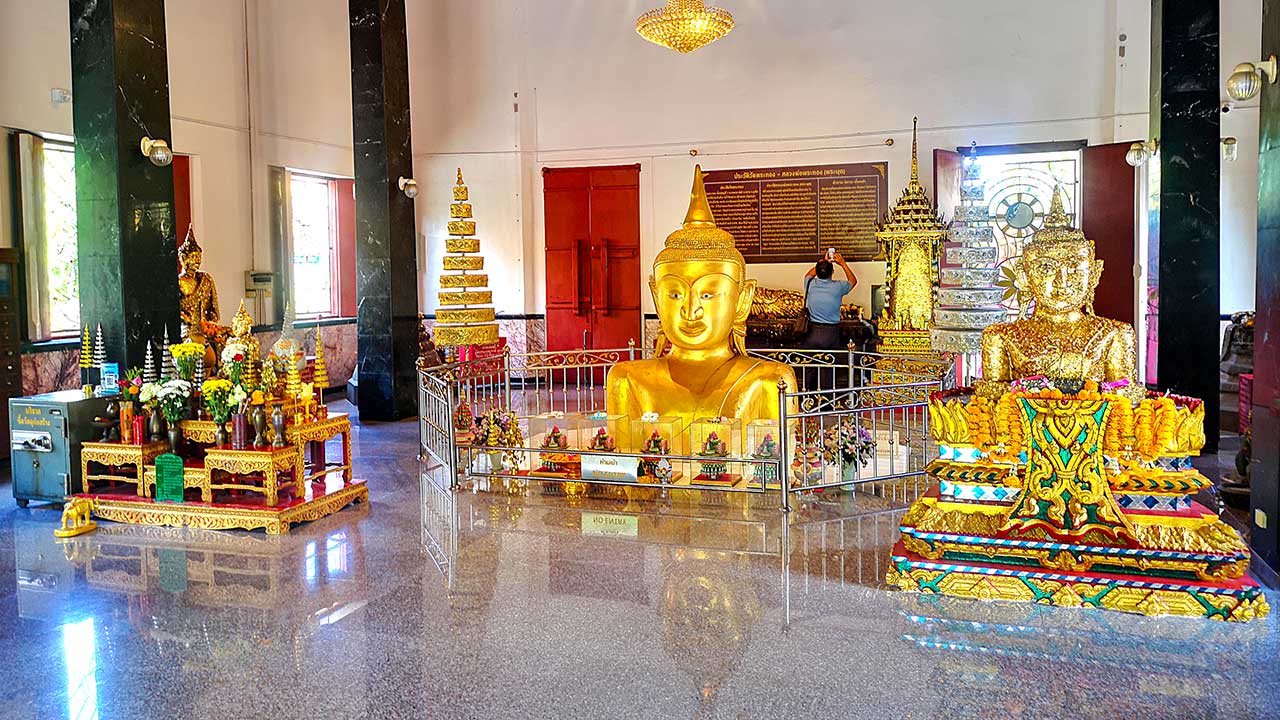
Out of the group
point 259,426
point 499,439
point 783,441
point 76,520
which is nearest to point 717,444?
point 783,441

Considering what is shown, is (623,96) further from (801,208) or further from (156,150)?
(156,150)

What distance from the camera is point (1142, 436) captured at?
4590 millimetres

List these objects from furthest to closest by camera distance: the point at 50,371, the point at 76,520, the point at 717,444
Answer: the point at 50,371, the point at 717,444, the point at 76,520

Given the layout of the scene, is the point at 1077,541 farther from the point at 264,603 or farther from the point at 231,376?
the point at 231,376

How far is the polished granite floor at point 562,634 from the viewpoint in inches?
141

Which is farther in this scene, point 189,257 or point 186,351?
point 189,257

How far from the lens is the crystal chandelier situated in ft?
33.7

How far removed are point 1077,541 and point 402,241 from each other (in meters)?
8.32

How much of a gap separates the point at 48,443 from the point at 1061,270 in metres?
6.72

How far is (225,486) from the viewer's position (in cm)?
634

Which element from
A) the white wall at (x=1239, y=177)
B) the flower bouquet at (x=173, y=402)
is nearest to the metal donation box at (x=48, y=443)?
the flower bouquet at (x=173, y=402)

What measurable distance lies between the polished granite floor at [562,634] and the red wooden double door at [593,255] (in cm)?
786

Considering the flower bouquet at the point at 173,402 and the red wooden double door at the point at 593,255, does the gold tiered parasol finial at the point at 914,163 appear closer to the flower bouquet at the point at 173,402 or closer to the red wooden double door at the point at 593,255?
the red wooden double door at the point at 593,255

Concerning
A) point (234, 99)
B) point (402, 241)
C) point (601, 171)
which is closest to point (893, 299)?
point (601, 171)
